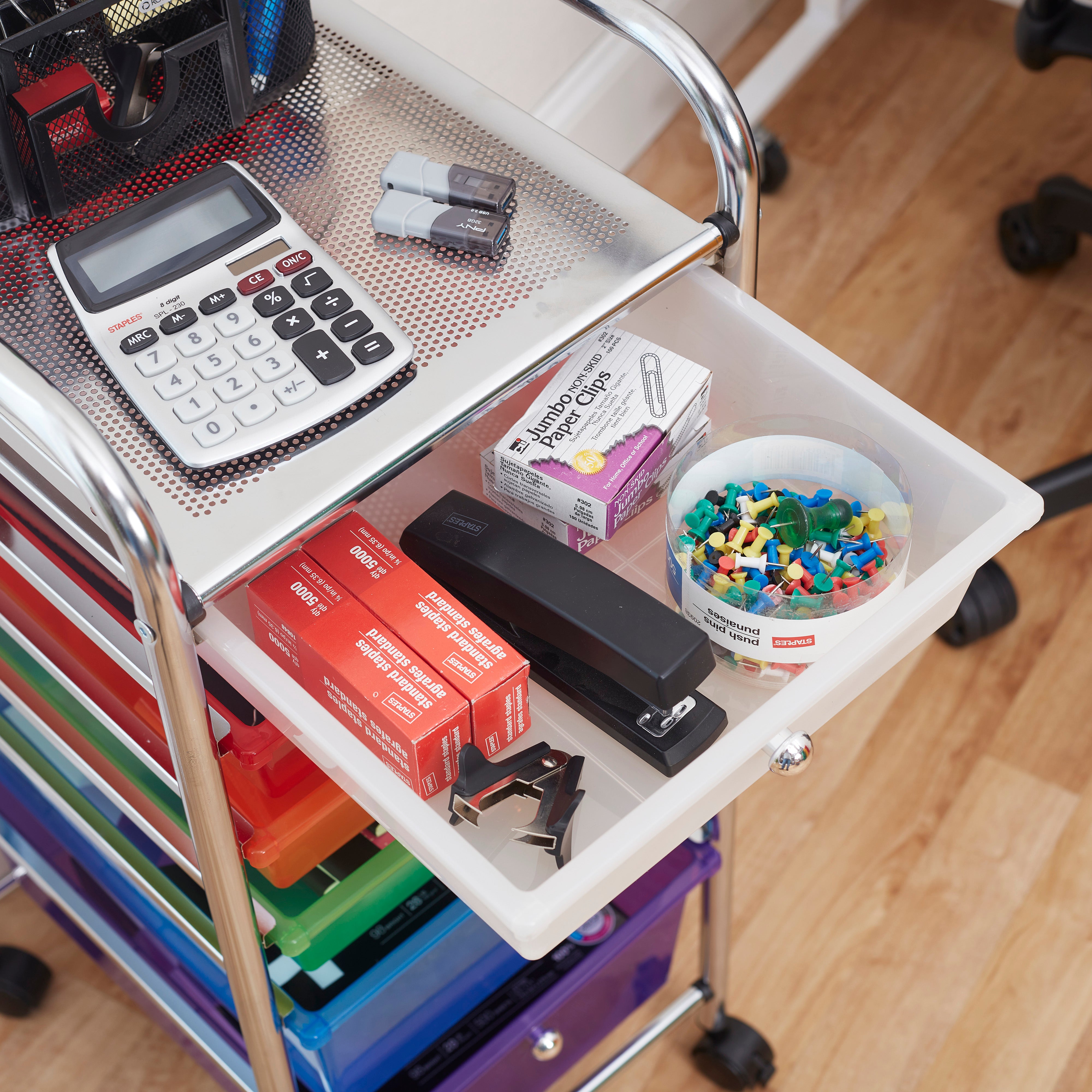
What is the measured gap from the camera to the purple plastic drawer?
38.4 inches

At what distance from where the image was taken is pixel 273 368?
637mm

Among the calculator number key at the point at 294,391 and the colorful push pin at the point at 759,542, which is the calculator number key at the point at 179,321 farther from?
the colorful push pin at the point at 759,542

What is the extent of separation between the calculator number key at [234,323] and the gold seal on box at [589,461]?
7.1 inches

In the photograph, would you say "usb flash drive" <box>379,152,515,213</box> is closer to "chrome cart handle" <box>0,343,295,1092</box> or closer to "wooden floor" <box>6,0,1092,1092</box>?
"chrome cart handle" <box>0,343,295,1092</box>

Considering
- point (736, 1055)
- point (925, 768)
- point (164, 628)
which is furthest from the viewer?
point (925, 768)

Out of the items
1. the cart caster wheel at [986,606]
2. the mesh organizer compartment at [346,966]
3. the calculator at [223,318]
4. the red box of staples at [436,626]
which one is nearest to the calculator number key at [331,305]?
the calculator at [223,318]

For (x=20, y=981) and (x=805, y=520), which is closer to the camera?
(x=805, y=520)

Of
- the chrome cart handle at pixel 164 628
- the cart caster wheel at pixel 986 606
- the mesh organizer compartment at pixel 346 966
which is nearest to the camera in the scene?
the chrome cart handle at pixel 164 628

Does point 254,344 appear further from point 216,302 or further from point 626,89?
point 626,89

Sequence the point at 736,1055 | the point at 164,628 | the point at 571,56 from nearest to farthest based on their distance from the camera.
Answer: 1. the point at 164,628
2. the point at 736,1055
3. the point at 571,56

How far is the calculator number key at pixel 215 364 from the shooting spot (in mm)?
634

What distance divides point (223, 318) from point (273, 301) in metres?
0.03

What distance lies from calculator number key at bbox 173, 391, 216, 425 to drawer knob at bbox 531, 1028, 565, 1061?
605 mm

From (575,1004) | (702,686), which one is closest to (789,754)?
(702,686)
